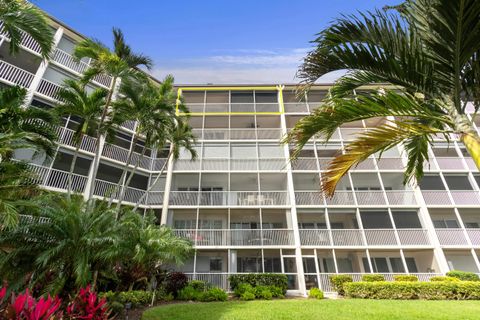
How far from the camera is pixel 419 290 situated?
11750 millimetres

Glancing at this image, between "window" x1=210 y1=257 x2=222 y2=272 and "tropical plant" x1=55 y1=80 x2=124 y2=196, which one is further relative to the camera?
"window" x1=210 y1=257 x2=222 y2=272

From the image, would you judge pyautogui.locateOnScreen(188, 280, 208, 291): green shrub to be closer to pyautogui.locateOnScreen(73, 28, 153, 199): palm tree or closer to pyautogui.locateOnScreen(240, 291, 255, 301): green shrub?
pyautogui.locateOnScreen(240, 291, 255, 301): green shrub

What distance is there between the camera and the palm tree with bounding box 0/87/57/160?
5.85 m

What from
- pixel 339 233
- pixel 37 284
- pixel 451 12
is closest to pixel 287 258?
pixel 339 233

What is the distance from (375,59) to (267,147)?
16.7m

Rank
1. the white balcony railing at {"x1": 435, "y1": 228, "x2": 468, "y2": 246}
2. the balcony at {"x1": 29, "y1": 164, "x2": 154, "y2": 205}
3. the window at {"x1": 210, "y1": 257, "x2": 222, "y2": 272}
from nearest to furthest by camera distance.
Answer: the balcony at {"x1": 29, "y1": 164, "x2": 154, "y2": 205}
the white balcony railing at {"x1": 435, "y1": 228, "x2": 468, "y2": 246}
the window at {"x1": 210, "y1": 257, "x2": 222, "y2": 272}

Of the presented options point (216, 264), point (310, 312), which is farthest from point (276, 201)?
point (310, 312)

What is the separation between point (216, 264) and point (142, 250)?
9.28m

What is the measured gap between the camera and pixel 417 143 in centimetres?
430

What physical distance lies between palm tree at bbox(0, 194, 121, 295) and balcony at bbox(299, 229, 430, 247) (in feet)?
40.1

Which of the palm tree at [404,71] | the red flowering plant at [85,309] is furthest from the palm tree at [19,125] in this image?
the palm tree at [404,71]

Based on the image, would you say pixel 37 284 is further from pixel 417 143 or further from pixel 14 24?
pixel 417 143

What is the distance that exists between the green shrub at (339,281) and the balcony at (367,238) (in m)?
2.07

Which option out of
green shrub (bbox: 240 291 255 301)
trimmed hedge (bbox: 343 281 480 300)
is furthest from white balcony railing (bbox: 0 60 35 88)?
trimmed hedge (bbox: 343 281 480 300)
